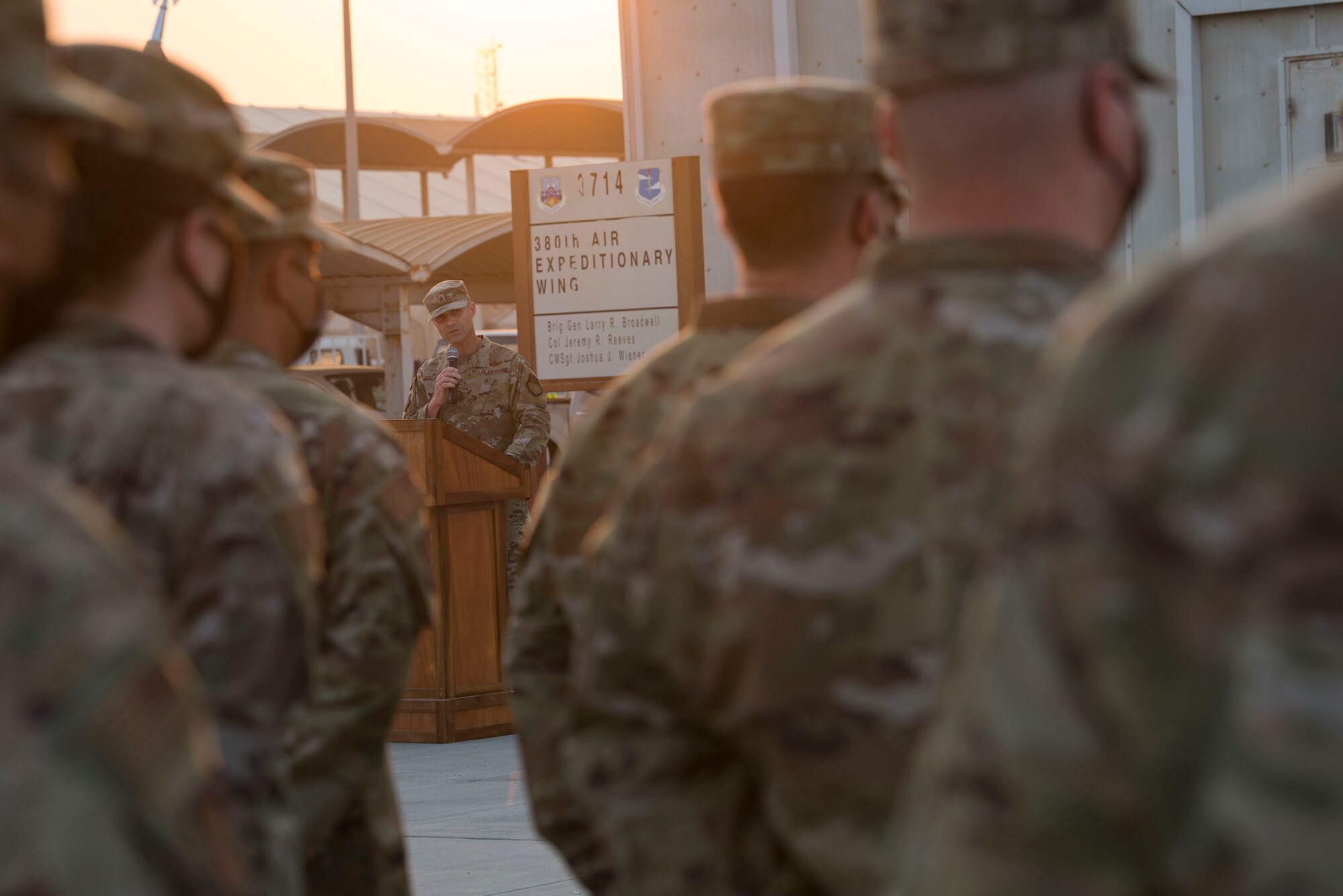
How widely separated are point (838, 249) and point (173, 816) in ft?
4.89

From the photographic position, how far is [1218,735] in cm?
84

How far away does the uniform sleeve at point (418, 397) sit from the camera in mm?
9227

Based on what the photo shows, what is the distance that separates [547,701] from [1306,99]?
5808mm

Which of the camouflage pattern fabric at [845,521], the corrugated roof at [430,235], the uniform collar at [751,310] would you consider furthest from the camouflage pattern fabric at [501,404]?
the corrugated roof at [430,235]

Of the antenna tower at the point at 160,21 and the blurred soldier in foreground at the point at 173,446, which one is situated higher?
the antenna tower at the point at 160,21

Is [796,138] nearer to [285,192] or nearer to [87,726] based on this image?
[285,192]

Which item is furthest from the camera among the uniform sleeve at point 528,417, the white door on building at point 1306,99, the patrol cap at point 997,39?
the uniform sleeve at point 528,417

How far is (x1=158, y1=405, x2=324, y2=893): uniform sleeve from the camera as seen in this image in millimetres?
1775

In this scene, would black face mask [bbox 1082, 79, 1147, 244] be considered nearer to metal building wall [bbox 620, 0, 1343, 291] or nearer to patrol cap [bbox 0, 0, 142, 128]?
patrol cap [bbox 0, 0, 142, 128]

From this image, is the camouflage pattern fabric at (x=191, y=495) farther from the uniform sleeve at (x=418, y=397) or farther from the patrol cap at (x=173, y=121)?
the uniform sleeve at (x=418, y=397)

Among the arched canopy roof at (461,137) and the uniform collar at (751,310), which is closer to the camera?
the uniform collar at (751,310)

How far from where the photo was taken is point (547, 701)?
104 inches

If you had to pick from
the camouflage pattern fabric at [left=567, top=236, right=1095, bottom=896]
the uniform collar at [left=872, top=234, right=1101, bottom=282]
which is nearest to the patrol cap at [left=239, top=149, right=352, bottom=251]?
the camouflage pattern fabric at [left=567, top=236, right=1095, bottom=896]

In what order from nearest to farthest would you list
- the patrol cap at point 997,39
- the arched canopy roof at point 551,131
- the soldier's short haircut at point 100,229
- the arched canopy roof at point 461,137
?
the patrol cap at point 997,39 → the soldier's short haircut at point 100,229 → the arched canopy roof at point 551,131 → the arched canopy roof at point 461,137
